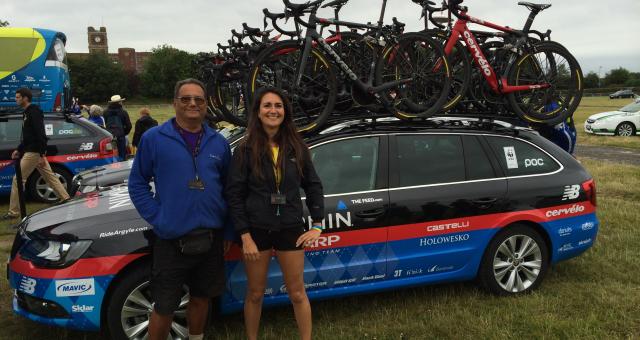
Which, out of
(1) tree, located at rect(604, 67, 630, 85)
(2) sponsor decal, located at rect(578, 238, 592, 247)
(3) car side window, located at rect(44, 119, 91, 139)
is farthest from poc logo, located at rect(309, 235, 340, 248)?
(1) tree, located at rect(604, 67, 630, 85)

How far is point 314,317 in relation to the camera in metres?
3.64

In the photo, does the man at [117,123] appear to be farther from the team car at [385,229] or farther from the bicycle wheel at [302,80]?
the bicycle wheel at [302,80]

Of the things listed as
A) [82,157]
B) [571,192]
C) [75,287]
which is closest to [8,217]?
[82,157]

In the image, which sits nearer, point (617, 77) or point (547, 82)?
point (547, 82)

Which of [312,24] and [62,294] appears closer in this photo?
[62,294]

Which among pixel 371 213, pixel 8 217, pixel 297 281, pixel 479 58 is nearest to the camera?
pixel 297 281

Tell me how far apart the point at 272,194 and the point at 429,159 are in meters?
1.58

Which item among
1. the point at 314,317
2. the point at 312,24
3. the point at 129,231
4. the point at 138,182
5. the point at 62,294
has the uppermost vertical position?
the point at 312,24

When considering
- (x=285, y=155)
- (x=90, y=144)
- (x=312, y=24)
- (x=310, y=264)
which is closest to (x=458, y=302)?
(x=310, y=264)

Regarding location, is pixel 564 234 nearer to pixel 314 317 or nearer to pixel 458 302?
pixel 458 302

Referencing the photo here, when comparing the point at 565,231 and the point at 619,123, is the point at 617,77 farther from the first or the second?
→ the point at 565,231

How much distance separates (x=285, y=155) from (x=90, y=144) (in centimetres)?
597

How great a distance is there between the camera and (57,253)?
9.45 ft

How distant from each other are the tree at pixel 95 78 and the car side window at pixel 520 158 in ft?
261
